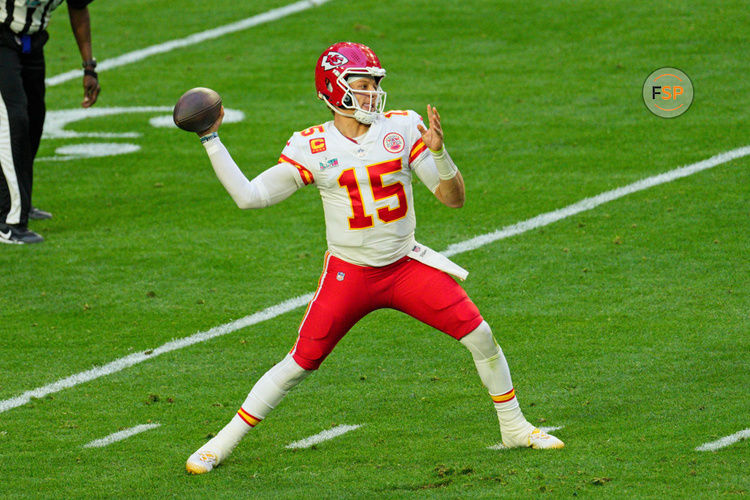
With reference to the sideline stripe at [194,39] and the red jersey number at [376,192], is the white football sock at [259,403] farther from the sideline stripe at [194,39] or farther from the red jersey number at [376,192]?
the sideline stripe at [194,39]

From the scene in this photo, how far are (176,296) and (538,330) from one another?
2.66 metres

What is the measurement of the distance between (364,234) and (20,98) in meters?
5.06

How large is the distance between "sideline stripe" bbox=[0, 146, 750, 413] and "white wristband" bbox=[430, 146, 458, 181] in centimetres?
286

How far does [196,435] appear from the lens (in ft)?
21.4

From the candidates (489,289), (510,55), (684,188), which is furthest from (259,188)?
(510,55)

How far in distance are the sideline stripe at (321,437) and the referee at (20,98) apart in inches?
182

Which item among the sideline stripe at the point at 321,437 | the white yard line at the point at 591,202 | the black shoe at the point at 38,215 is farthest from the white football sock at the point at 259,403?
the black shoe at the point at 38,215

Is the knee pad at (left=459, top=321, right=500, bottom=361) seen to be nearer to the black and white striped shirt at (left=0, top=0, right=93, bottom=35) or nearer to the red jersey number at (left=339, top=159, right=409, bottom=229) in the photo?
the red jersey number at (left=339, top=159, right=409, bottom=229)

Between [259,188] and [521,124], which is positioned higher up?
[259,188]

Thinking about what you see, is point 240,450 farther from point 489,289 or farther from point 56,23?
point 56,23

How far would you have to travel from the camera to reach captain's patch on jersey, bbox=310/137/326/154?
5949 millimetres

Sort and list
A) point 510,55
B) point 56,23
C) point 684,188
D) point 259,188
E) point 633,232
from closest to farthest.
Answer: point 259,188, point 633,232, point 684,188, point 510,55, point 56,23

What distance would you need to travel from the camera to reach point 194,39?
17.1m

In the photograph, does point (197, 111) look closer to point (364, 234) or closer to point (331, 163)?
point (331, 163)
